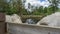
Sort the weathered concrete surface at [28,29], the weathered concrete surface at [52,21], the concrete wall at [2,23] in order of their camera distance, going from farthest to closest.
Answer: the weathered concrete surface at [52,21], the concrete wall at [2,23], the weathered concrete surface at [28,29]

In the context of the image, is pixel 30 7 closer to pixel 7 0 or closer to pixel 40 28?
pixel 7 0

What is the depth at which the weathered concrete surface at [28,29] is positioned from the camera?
76cm

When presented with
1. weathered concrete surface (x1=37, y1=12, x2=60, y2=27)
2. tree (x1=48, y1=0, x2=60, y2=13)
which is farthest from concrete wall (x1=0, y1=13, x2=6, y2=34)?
tree (x1=48, y1=0, x2=60, y2=13)

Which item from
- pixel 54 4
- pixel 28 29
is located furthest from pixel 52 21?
pixel 54 4

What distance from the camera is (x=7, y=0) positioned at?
4691 millimetres

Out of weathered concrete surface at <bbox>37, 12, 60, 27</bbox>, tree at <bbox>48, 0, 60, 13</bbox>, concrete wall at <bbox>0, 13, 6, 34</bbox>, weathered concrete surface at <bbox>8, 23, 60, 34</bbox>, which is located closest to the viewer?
weathered concrete surface at <bbox>8, 23, 60, 34</bbox>

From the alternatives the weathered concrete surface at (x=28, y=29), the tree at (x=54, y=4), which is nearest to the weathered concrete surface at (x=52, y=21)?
the weathered concrete surface at (x=28, y=29)

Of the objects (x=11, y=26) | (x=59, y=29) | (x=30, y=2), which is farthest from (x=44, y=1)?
(x=59, y=29)

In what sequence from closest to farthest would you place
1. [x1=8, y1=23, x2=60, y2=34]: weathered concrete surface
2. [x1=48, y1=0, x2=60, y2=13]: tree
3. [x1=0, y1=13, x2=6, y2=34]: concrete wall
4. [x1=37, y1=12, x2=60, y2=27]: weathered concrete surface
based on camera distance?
[x1=8, y1=23, x2=60, y2=34]: weathered concrete surface, [x1=0, y1=13, x2=6, y2=34]: concrete wall, [x1=37, y1=12, x2=60, y2=27]: weathered concrete surface, [x1=48, y1=0, x2=60, y2=13]: tree

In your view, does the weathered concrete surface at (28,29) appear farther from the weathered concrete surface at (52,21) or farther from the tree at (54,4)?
the tree at (54,4)

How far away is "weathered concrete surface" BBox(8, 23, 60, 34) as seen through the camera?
759 millimetres

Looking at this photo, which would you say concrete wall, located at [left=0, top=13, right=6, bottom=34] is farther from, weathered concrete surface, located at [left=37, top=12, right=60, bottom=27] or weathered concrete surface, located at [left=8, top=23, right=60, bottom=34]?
weathered concrete surface, located at [left=37, top=12, right=60, bottom=27]

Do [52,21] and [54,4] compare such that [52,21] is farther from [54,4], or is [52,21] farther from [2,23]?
[54,4]

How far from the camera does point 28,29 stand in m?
0.93
